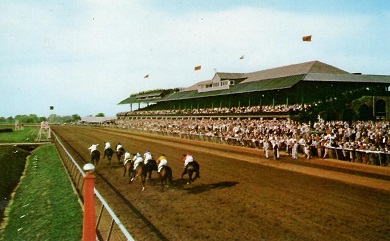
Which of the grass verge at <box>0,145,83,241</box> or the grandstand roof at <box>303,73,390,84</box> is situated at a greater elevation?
the grandstand roof at <box>303,73,390,84</box>

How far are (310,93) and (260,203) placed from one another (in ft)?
87.8

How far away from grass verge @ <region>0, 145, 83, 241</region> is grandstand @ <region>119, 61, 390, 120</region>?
19382 mm

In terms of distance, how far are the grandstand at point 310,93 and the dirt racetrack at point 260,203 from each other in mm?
11875

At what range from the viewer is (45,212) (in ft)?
41.4

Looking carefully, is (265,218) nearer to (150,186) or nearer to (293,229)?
(293,229)

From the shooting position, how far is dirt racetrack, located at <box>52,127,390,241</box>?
28.3ft

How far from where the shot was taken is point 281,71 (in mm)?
45031

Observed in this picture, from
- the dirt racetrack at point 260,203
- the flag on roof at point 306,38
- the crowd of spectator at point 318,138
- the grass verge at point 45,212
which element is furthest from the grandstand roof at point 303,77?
the grass verge at point 45,212

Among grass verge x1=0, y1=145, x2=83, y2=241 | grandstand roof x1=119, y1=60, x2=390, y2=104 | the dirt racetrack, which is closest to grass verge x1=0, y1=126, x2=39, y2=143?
grandstand roof x1=119, y1=60, x2=390, y2=104

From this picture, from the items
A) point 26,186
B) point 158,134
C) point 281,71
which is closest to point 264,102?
point 281,71

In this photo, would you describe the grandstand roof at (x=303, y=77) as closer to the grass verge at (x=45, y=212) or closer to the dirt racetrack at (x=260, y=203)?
the dirt racetrack at (x=260, y=203)

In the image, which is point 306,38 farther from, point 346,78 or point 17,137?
point 17,137

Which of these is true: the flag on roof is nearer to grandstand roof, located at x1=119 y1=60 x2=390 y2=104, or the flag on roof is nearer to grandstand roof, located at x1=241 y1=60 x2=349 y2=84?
grandstand roof, located at x1=119 y1=60 x2=390 y2=104

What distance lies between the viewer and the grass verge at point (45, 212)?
10.2m
